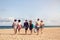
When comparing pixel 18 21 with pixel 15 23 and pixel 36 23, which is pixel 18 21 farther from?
pixel 36 23

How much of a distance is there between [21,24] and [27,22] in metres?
0.89

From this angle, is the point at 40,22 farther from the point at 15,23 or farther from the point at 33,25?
the point at 15,23

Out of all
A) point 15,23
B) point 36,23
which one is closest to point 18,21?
point 15,23

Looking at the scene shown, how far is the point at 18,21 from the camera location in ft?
78.5

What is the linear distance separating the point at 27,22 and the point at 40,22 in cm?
129

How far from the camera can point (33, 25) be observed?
24.0 m

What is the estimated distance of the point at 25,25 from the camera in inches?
941

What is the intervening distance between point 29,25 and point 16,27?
4.36 feet

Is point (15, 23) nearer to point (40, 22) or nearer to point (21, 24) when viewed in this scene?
point (21, 24)

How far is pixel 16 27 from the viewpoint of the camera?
24109mm

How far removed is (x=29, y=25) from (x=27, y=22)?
1.22ft

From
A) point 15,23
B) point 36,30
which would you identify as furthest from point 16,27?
point 36,30

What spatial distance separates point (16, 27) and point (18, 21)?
655 mm

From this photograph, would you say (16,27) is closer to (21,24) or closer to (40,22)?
(21,24)
